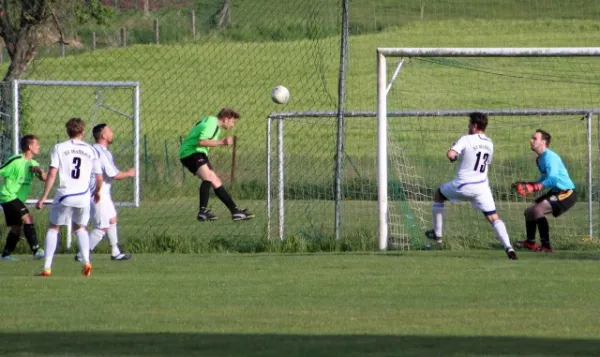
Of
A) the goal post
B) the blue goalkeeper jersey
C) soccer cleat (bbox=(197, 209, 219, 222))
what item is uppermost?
the goal post

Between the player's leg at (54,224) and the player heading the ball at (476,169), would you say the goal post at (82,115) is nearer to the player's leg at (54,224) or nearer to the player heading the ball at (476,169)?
the player's leg at (54,224)

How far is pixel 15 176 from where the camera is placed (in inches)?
623

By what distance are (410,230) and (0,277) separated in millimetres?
6485

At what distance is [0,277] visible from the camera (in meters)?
13.1

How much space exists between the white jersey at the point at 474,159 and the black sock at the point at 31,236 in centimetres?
540

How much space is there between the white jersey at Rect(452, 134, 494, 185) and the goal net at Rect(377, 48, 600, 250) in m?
1.88

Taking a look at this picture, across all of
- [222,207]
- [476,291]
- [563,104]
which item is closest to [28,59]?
[222,207]

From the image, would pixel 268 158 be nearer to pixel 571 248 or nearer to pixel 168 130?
pixel 571 248

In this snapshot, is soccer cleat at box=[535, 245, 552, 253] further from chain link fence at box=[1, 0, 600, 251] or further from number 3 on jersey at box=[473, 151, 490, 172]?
chain link fence at box=[1, 0, 600, 251]

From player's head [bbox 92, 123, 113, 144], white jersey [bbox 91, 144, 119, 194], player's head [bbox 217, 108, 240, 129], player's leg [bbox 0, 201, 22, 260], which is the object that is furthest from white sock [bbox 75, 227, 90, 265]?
player's head [bbox 217, 108, 240, 129]

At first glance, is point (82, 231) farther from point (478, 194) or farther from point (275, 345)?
point (275, 345)

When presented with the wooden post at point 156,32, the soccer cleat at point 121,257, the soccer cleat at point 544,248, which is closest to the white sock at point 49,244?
the soccer cleat at point 121,257

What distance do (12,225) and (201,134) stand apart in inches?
105

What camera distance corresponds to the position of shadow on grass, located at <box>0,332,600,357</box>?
7.92 meters
